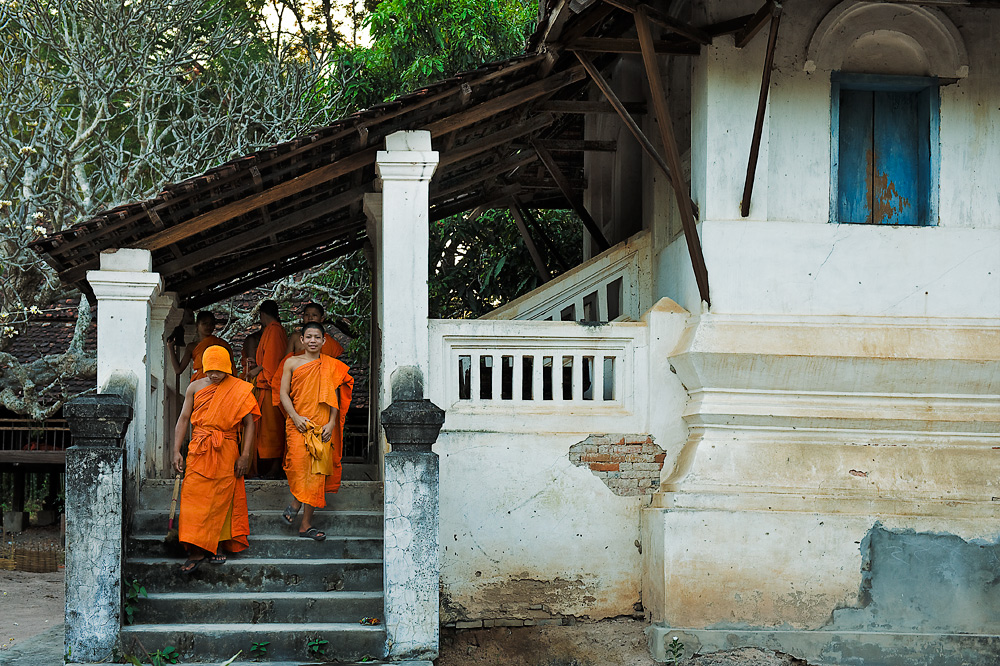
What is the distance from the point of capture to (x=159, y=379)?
32.2 feet

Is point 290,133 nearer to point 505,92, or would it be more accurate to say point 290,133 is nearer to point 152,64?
point 152,64

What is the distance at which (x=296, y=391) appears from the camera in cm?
787

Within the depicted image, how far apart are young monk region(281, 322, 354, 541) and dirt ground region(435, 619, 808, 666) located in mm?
1355

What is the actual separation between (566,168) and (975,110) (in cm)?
492

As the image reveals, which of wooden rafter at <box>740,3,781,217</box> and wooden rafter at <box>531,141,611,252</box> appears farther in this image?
wooden rafter at <box>531,141,611,252</box>

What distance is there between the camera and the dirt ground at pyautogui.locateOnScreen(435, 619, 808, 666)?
25.1 ft

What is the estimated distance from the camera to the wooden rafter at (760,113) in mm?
7301

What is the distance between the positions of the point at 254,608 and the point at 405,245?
9.30ft

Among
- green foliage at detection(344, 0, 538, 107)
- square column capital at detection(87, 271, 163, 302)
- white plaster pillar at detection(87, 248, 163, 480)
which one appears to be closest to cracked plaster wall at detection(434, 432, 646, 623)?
white plaster pillar at detection(87, 248, 163, 480)

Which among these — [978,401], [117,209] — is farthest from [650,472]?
[117,209]

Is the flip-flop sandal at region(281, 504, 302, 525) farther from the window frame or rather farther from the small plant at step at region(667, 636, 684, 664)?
the window frame

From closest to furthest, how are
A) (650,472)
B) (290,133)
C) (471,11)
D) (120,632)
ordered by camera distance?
1. (120,632)
2. (650,472)
3. (471,11)
4. (290,133)

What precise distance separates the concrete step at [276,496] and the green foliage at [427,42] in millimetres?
7853

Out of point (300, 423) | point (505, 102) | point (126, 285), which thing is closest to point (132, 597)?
point (300, 423)
